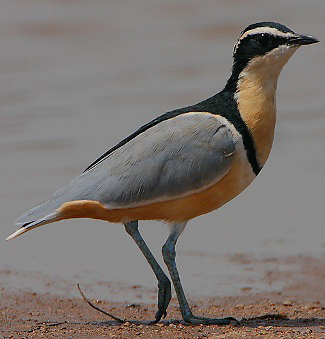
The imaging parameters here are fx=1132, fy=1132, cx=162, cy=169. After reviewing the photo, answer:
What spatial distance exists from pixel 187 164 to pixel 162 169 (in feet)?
0.62

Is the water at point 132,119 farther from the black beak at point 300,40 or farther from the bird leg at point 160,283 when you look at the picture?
the black beak at point 300,40

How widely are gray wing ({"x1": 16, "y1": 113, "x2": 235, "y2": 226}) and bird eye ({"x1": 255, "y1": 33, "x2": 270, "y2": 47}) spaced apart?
66 centimetres

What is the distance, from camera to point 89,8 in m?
22.8

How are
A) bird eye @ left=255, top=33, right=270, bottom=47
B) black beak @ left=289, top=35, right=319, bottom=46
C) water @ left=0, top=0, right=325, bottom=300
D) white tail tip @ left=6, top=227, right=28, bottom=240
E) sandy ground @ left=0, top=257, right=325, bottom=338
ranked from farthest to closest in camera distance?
water @ left=0, top=0, right=325, bottom=300, bird eye @ left=255, top=33, right=270, bottom=47, black beak @ left=289, top=35, right=319, bottom=46, white tail tip @ left=6, top=227, right=28, bottom=240, sandy ground @ left=0, top=257, right=325, bottom=338

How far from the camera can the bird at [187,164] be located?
27.3 feet

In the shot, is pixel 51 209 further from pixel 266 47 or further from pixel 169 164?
pixel 266 47

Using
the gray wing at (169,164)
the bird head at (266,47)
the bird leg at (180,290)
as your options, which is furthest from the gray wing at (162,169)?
the bird head at (266,47)

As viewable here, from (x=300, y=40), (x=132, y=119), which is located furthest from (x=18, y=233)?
Result: (x=132, y=119)

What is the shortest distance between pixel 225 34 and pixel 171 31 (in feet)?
3.85

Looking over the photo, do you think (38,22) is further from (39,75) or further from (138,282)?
(138,282)

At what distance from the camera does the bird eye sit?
336 inches

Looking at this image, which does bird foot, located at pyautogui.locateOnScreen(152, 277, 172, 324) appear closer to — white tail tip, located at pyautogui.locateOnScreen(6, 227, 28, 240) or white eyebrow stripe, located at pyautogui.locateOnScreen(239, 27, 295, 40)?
white tail tip, located at pyautogui.locateOnScreen(6, 227, 28, 240)

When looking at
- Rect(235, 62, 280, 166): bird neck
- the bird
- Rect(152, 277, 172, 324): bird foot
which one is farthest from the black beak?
Rect(152, 277, 172, 324): bird foot

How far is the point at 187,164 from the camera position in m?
8.40
